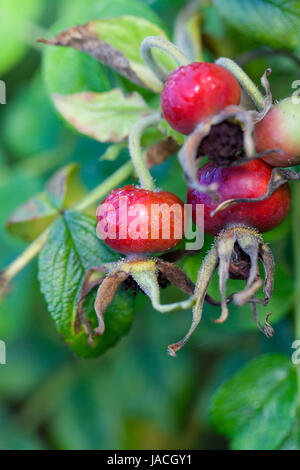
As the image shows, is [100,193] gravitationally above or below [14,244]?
above

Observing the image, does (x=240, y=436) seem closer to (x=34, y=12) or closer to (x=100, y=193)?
(x=100, y=193)

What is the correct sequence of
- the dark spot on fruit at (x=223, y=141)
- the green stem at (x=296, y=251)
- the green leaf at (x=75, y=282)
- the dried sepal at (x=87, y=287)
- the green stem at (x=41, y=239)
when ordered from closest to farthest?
the dark spot on fruit at (x=223, y=141), the dried sepal at (x=87, y=287), the green leaf at (x=75, y=282), the green stem at (x=41, y=239), the green stem at (x=296, y=251)

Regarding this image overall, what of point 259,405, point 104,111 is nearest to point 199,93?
point 104,111

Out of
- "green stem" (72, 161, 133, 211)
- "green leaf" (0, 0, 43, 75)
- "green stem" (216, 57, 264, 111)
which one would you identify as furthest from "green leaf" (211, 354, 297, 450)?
"green leaf" (0, 0, 43, 75)

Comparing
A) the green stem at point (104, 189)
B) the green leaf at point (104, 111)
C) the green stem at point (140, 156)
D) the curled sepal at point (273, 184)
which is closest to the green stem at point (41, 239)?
the green stem at point (104, 189)

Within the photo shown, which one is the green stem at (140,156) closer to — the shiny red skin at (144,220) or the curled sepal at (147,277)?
the shiny red skin at (144,220)

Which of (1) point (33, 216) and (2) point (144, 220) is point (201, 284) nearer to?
(2) point (144, 220)

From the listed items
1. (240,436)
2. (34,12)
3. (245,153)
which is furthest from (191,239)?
(34,12)

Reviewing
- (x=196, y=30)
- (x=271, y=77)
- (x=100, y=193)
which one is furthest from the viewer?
(x=271, y=77)
